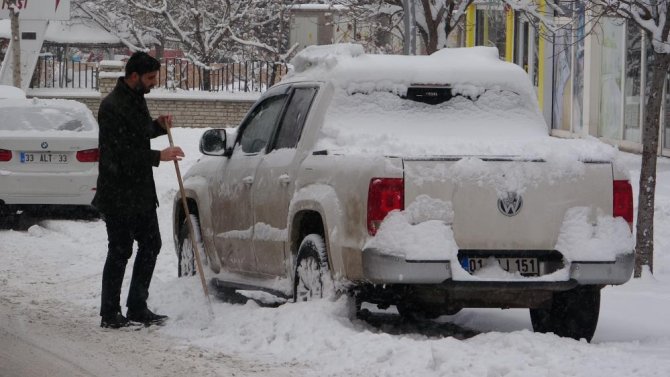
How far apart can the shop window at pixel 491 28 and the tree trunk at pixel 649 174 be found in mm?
24930

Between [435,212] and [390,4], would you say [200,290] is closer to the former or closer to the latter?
[435,212]

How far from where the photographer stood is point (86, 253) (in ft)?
48.1

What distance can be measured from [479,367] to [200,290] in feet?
12.1

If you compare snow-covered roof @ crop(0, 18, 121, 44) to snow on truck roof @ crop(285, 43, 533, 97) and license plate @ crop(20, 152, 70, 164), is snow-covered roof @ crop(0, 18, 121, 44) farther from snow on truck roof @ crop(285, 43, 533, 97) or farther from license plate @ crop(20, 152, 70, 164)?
snow on truck roof @ crop(285, 43, 533, 97)

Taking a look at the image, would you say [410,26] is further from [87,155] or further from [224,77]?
[224,77]

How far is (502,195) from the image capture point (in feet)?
26.6

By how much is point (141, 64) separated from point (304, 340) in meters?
2.40

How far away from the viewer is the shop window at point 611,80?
26.6 meters

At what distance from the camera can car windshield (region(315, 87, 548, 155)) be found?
29.5 ft

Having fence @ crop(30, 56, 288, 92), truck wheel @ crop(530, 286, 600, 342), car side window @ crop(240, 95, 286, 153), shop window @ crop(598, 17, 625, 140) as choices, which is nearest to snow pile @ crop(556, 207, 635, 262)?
truck wheel @ crop(530, 286, 600, 342)

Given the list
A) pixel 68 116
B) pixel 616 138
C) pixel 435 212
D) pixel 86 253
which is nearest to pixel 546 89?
pixel 616 138

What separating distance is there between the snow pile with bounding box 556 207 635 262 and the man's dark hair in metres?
2.99

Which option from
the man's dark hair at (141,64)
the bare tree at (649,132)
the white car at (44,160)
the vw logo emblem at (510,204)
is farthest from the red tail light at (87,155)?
the vw logo emblem at (510,204)

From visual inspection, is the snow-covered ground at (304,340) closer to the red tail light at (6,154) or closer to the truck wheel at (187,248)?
the truck wheel at (187,248)
